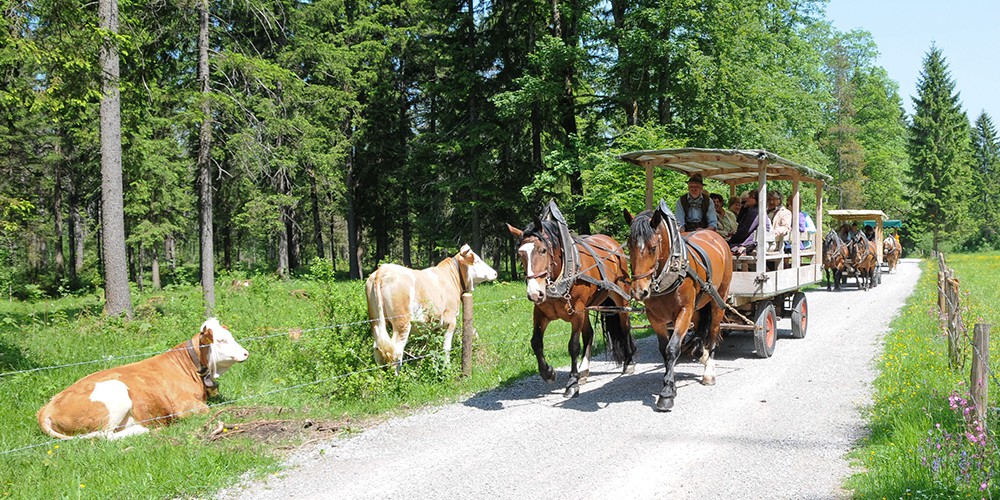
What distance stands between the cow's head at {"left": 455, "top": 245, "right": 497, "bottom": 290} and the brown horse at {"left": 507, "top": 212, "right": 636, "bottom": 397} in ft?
5.42

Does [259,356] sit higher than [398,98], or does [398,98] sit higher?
[398,98]

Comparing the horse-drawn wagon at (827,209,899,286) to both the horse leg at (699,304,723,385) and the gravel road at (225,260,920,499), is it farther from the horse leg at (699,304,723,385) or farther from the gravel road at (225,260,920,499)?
the horse leg at (699,304,723,385)

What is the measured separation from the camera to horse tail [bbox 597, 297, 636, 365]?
354 inches

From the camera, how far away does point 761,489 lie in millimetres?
4945

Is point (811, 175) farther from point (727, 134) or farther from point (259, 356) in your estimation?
point (727, 134)

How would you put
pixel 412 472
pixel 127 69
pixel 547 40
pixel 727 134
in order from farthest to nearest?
pixel 547 40, pixel 727 134, pixel 127 69, pixel 412 472

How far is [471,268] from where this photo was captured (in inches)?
392

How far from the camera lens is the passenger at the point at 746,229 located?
34.5 ft

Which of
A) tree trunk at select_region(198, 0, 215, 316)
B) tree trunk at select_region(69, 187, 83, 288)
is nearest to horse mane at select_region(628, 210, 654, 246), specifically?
tree trunk at select_region(198, 0, 215, 316)

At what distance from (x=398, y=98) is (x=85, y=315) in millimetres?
22007

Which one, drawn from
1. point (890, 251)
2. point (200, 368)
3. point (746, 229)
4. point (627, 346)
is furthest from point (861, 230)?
point (200, 368)

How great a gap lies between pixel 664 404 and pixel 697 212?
3950 millimetres

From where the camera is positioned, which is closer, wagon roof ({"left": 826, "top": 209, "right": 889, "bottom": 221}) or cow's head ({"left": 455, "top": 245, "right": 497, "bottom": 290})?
cow's head ({"left": 455, "top": 245, "right": 497, "bottom": 290})

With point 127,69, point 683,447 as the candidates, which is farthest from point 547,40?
point 683,447
